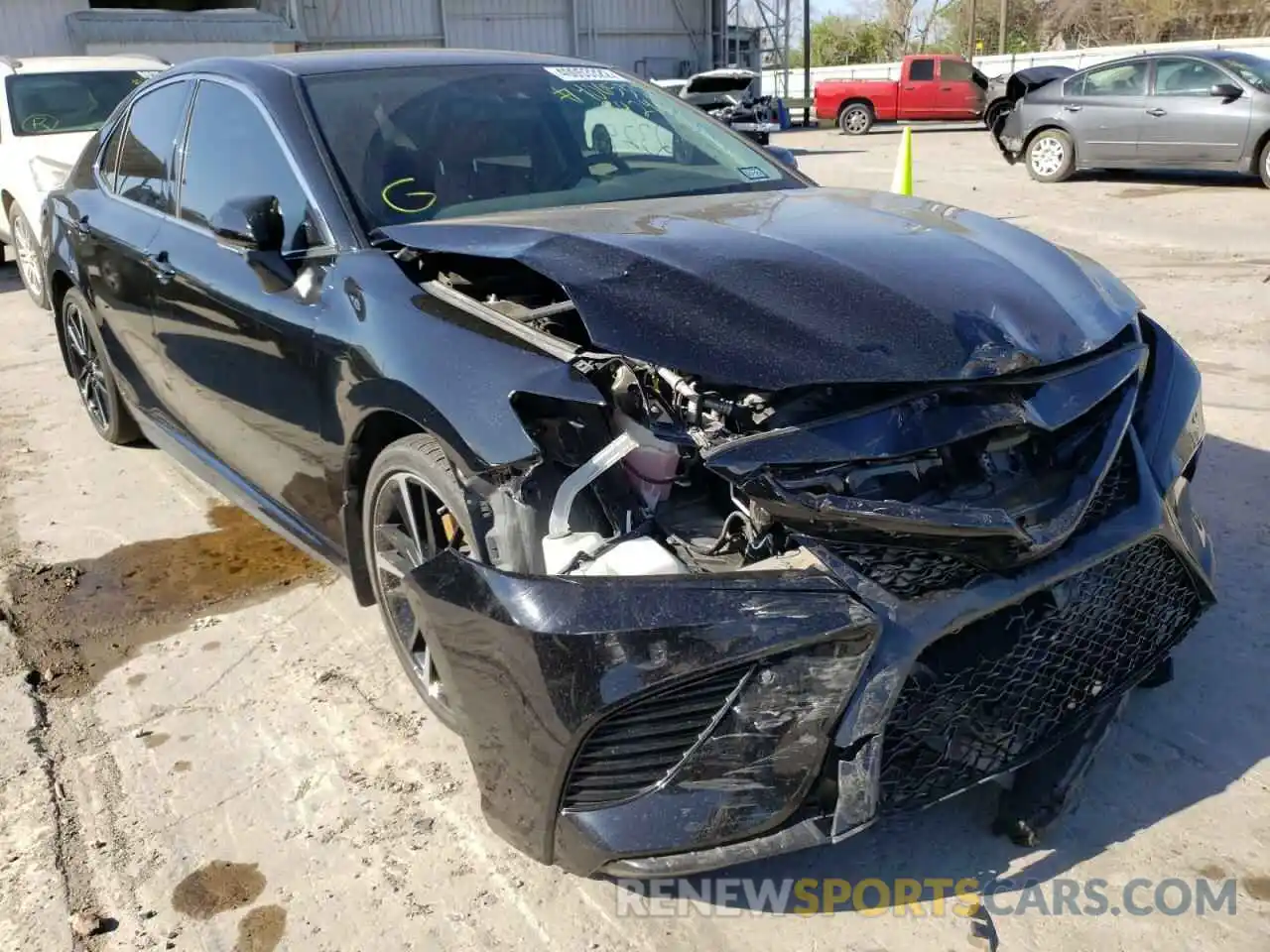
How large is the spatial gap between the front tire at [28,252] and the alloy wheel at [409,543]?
6.22 meters

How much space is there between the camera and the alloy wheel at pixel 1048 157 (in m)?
13.1

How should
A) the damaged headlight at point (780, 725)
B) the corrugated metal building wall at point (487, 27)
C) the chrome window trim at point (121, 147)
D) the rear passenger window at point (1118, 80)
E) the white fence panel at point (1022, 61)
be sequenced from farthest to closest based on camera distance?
the white fence panel at point (1022, 61) → the corrugated metal building wall at point (487, 27) → the rear passenger window at point (1118, 80) → the chrome window trim at point (121, 147) → the damaged headlight at point (780, 725)

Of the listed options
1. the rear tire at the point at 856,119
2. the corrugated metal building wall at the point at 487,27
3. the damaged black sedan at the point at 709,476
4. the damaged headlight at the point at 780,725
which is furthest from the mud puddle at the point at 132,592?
the rear tire at the point at 856,119

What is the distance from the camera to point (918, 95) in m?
24.3

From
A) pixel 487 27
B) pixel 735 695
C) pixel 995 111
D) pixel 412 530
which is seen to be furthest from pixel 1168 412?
pixel 487 27

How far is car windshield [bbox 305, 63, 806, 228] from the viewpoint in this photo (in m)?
3.08

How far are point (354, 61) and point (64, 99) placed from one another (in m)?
6.73

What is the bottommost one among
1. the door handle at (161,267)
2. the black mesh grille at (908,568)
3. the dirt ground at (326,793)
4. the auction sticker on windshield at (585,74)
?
the dirt ground at (326,793)

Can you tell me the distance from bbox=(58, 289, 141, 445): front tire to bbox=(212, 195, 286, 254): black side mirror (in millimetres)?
1929

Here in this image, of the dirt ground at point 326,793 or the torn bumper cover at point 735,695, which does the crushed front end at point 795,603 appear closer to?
the torn bumper cover at point 735,695

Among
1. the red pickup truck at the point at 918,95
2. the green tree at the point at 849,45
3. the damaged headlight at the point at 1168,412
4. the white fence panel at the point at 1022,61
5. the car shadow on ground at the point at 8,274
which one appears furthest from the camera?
the green tree at the point at 849,45

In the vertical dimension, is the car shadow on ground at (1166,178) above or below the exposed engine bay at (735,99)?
below

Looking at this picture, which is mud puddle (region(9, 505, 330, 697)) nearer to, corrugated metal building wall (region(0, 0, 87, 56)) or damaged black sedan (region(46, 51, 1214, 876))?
damaged black sedan (region(46, 51, 1214, 876))

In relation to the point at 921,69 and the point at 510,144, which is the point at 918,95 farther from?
the point at 510,144
